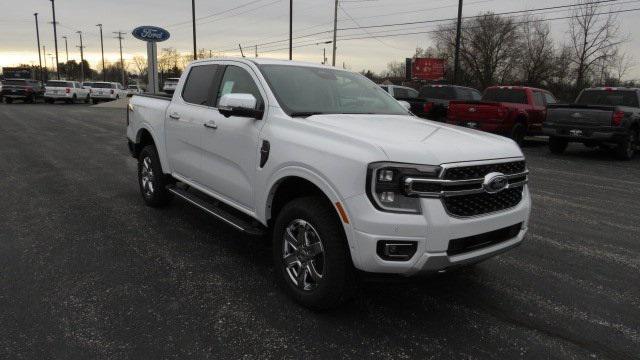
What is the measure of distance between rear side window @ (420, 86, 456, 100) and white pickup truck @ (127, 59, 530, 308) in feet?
42.8

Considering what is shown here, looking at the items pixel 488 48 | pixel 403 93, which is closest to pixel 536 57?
pixel 488 48

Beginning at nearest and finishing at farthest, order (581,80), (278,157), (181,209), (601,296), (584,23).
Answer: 1. (278,157)
2. (601,296)
3. (181,209)
4. (584,23)
5. (581,80)

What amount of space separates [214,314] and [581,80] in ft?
146

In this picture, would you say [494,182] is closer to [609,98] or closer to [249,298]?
[249,298]

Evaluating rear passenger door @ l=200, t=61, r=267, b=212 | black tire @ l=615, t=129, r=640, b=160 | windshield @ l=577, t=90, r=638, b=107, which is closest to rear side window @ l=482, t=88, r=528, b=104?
windshield @ l=577, t=90, r=638, b=107

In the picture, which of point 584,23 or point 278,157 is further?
point 584,23

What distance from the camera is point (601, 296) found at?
397 centimetres

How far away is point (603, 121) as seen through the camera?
11984 mm

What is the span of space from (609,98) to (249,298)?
42.4 feet

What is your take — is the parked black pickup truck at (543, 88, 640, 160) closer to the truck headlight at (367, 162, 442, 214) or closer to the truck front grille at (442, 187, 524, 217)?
the truck front grille at (442, 187, 524, 217)

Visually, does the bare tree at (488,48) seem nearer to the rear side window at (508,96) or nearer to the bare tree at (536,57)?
the bare tree at (536,57)

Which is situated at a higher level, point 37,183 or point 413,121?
point 413,121

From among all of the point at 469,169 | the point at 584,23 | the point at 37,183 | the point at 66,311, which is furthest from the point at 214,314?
the point at 584,23

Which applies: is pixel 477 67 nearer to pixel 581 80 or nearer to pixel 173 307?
pixel 581 80
